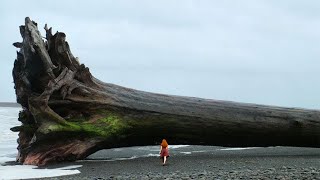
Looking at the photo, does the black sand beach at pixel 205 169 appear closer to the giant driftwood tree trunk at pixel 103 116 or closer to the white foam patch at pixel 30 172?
the white foam patch at pixel 30 172

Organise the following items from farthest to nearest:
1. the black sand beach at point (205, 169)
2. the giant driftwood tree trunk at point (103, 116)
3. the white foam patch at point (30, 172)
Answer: the giant driftwood tree trunk at point (103, 116) → the white foam patch at point (30, 172) → the black sand beach at point (205, 169)

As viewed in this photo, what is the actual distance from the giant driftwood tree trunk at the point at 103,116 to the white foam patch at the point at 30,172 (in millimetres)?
846

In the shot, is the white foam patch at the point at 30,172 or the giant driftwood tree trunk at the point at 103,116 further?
the giant driftwood tree trunk at the point at 103,116

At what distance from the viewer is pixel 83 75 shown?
1166 cm

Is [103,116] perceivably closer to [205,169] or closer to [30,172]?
[30,172]

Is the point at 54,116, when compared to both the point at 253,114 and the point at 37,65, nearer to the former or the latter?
the point at 37,65

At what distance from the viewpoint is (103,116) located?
11.6 m

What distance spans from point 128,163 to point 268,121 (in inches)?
155

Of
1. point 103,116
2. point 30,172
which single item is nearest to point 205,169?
point 103,116

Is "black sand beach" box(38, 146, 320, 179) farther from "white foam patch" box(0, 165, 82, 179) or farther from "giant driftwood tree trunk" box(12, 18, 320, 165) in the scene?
"giant driftwood tree trunk" box(12, 18, 320, 165)

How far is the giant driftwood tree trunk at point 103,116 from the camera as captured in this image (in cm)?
1118

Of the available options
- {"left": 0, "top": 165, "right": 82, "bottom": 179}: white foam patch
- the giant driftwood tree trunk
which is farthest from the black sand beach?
the giant driftwood tree trunk

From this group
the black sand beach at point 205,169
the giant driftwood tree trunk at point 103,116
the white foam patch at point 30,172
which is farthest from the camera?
the giant driftwood tree trunk at point 103,116

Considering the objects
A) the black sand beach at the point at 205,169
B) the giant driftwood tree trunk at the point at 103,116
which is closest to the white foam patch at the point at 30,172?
the black sand beach at the point at 205,169
